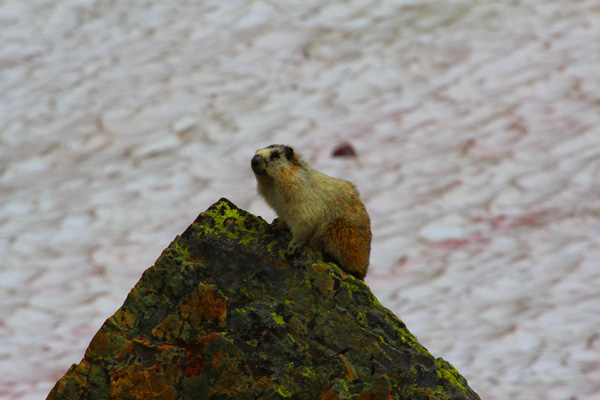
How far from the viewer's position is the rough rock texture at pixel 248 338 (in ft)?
17.0

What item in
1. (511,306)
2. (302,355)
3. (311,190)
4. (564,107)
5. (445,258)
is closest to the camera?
(302,355)

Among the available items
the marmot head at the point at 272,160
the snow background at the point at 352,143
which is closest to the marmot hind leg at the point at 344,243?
the marmot head at the point at 272,160

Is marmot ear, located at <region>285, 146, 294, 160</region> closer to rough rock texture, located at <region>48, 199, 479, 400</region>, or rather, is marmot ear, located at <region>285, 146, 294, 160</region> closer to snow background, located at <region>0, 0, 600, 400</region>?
rough rock texture, located at <region>48, 199, 479, 400</region>

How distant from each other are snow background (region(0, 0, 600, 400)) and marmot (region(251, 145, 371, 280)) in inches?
132

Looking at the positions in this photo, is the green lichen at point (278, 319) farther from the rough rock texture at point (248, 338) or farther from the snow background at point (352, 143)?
the snow background at point (352, 143)

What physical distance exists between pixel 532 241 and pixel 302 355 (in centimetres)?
676

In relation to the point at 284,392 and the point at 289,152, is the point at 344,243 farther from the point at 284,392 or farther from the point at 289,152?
the point at 284,392

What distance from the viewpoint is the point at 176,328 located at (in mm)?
5363

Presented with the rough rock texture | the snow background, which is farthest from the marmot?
the snow background

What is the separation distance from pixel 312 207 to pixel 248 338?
1169 millimetres

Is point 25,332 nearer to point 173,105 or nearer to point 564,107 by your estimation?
point 173,105

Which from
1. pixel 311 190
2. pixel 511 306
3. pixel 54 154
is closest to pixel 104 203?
pixel 54 154

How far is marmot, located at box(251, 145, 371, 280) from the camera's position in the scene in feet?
19.4

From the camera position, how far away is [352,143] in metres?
14.2
